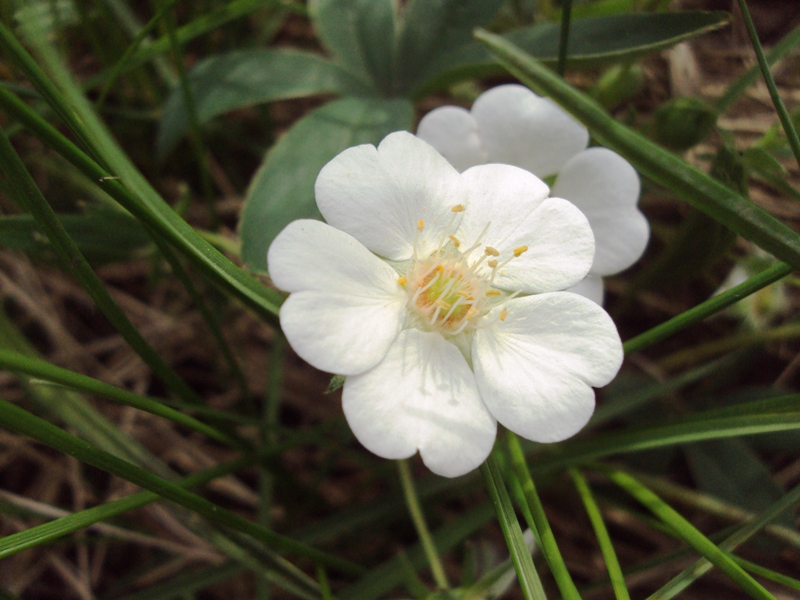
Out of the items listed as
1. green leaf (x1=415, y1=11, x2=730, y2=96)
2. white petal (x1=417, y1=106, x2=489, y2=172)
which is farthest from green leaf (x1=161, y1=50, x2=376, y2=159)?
white petal (x1=417, y1=106, x2=489, y2=172)

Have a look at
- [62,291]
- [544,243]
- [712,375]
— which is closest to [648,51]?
[544,243]

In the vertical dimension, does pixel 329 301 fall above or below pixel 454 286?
above

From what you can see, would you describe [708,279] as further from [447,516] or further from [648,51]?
[447,516]

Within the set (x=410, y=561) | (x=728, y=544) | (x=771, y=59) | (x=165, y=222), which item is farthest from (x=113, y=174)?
(x=771, y=59)

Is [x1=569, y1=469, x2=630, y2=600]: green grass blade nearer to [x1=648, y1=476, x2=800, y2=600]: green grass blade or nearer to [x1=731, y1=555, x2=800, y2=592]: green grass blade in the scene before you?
[x1=648, y1=476, x2=800, y2=600]: green grass blade

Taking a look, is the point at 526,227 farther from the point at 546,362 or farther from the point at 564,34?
the point at 564,34
